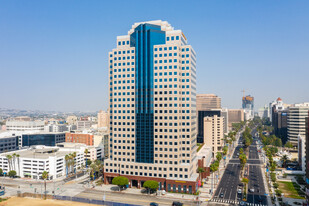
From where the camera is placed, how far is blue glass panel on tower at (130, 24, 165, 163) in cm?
13338

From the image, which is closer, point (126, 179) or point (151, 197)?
point (151, 197)

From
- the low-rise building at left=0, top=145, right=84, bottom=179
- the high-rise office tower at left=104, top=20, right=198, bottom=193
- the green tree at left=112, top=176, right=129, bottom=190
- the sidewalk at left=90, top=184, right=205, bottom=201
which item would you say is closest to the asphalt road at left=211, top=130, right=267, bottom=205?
the sidewalk at left=90, top=184, right=205, bottom=201

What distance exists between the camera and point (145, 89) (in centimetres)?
13462

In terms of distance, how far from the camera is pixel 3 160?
162 meters

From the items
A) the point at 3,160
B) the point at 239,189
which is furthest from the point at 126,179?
the point at 3,160

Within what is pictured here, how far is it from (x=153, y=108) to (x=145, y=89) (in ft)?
36.7

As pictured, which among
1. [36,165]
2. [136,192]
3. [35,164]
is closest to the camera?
[136,192]

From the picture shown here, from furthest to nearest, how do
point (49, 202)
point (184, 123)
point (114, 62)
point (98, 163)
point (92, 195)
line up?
point (98, 163)
point (114, 62)
point (184, 123)
point (92, 195)
point (49, 202)

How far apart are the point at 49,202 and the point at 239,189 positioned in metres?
91.6

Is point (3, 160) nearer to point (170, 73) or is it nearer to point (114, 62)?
point (114, 62)

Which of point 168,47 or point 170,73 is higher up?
point 168,47

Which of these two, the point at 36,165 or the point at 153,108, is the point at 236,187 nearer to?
the point at 153,108

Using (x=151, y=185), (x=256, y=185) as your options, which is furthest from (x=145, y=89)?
(x=256, y=185)

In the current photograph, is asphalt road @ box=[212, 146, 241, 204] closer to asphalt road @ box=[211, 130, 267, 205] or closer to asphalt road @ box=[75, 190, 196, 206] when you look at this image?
asphalt road @ box=[211, 130, 267, 205]
